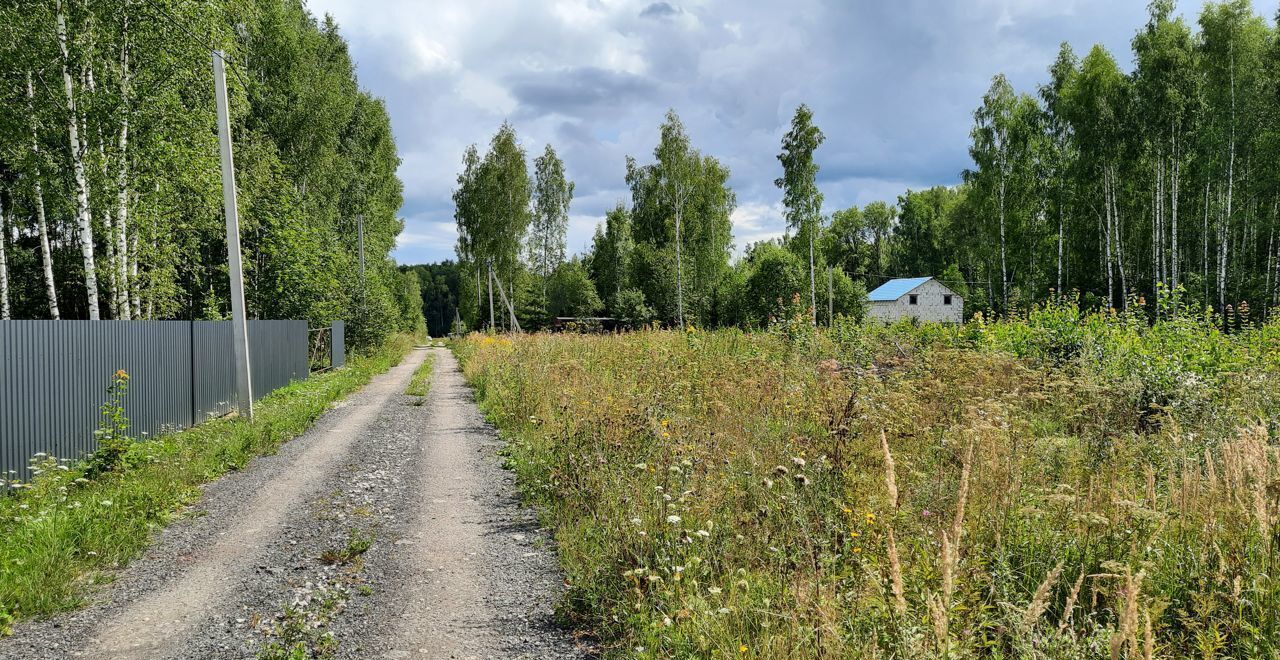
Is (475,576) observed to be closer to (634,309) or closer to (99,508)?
(99,508)

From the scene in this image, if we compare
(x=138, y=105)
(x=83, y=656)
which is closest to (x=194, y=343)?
(x=138, y=105)

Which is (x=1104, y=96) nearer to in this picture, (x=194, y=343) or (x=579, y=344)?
(x=579, y=344)

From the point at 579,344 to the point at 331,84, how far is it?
17.5 m

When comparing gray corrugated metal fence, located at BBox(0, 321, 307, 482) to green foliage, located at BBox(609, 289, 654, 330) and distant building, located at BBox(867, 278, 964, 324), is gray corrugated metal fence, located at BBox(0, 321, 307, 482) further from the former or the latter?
distant building, located at BBox(867, 278, 964, 324)

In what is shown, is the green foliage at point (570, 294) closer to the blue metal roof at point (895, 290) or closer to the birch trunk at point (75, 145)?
the blue metal roof at point (895, 290)

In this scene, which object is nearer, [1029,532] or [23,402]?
[1029,532]

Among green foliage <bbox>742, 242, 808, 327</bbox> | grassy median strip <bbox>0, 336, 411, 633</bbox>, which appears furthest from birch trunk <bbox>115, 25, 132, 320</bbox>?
green foliage <bbox>742, 242, 808, 327</bbox>

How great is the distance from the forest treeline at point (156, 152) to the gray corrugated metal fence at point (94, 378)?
3084 millimetres

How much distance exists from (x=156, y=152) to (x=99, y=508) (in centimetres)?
989

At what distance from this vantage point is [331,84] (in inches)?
958

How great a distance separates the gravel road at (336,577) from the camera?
11.4 ft

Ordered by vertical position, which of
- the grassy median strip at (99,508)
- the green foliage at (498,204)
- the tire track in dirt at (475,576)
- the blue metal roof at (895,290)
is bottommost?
the tire track in dirt at (475,576)

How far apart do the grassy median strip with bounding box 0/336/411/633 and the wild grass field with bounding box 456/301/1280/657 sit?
3.38 m

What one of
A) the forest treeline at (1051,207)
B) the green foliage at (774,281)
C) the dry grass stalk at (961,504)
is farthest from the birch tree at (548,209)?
the dry grass stalk at (961,504)
